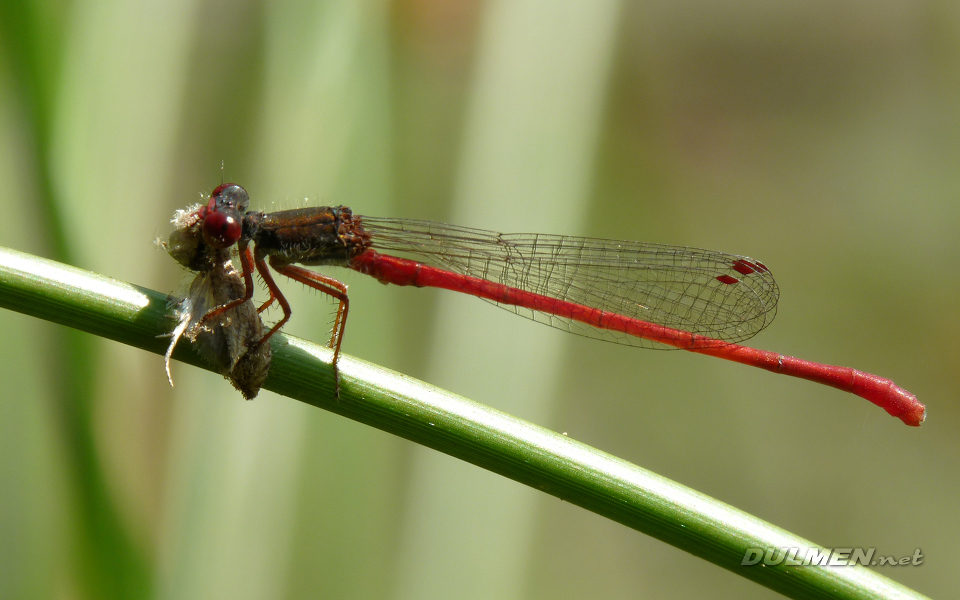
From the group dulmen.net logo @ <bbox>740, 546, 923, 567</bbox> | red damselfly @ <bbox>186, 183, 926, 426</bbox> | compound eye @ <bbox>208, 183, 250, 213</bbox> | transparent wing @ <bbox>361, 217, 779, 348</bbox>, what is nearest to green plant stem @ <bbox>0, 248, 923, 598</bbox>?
dulmen.net logo @ <bbox>740, 546, 923, 567</bbox>

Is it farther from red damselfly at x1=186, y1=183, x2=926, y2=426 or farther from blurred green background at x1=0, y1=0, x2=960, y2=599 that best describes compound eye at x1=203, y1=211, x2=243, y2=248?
blurred green background at x1=0, y1=0, x2=960, y2=599

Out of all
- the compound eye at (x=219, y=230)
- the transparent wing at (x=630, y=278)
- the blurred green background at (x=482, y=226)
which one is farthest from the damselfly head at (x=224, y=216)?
the transparent wing at (x=630, y=278)

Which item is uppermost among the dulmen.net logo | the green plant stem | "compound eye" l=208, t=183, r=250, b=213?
"compound eye" l=208, t=183, r=250, b=213

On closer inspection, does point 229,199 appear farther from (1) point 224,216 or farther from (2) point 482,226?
(2) point 482,226

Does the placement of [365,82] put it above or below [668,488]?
above

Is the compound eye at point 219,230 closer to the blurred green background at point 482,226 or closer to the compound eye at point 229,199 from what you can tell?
the compound eye at point 229,199

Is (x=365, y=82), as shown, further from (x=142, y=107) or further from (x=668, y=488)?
(x=668, y=488)

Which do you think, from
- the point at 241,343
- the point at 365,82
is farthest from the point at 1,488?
the point at 365,82
